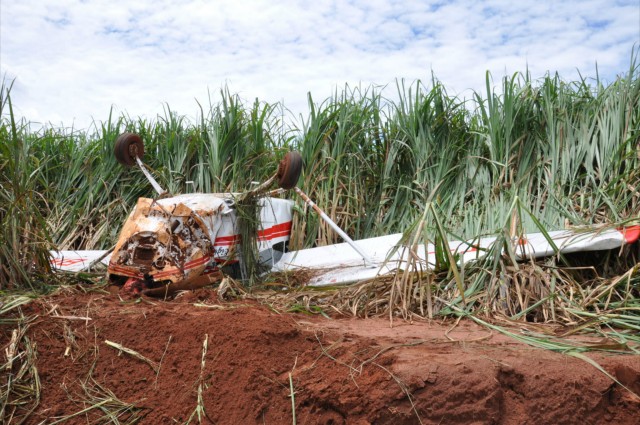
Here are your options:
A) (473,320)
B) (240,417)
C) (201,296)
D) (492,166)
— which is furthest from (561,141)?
(240,417)

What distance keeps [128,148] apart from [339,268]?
168cm

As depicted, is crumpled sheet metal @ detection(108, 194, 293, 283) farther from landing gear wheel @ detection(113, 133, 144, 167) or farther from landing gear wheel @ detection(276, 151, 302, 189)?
landing gear wheel @ detection(113, 133, 144, 167)

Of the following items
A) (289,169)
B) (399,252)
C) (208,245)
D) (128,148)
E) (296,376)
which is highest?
(128,148)

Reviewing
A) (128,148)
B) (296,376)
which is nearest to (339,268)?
(128,148)

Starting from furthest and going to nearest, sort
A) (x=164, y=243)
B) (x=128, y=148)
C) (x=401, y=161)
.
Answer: (x=401, y=161)
(x=128, y=148)
(x=164, y=243)

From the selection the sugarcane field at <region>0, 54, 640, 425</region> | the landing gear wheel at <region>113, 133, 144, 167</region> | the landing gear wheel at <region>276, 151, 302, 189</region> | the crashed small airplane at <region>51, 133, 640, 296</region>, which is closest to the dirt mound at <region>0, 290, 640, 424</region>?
the sugarcane field at <region>0, 54, 640, 425</region>

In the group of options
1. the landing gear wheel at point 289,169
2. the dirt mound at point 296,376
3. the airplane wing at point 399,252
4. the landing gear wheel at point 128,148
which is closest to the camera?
the dirt mound at point 296,376

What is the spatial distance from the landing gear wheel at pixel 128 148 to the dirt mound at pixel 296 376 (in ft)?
6.53

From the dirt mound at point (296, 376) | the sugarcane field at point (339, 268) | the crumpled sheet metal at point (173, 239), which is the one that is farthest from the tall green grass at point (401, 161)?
the dirt mound at point (296, 376)

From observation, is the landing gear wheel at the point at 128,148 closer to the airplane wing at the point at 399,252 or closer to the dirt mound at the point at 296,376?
the airplane wing at the point at 399,252

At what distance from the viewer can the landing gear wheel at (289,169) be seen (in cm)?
389

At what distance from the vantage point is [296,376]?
2.17 metres

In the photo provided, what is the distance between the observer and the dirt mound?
6.83 ft

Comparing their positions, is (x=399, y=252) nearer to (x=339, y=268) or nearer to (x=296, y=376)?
(x=339, y=268)
